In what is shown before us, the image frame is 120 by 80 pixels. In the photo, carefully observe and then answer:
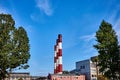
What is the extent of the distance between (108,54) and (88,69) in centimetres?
6451

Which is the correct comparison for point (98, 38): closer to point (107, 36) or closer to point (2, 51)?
point (107, 36)

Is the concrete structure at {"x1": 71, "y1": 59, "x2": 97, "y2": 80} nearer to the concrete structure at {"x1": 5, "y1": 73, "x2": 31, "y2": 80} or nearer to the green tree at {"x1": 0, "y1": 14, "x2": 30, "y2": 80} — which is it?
the concrete structure at {"x1": 5, "y1": 73, "x2": 31, "y2": 80}

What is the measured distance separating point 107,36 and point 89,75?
207ft

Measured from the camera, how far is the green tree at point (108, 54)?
49.6 meters

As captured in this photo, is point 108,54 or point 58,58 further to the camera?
point 58,58

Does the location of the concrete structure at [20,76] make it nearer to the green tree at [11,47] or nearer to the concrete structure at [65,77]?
the concrete structure at [65,77]

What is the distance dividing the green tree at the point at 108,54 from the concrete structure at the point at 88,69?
61.0 m

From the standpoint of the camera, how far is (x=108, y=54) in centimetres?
5006

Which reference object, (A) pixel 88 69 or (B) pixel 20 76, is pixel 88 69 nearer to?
(A) pixel 88 69

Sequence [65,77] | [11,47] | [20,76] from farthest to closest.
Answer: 1. [20,76]
2. [65,77]
3. [11,47]

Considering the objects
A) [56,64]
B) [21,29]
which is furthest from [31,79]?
[21,29]

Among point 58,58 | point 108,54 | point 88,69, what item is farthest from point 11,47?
point 88,69

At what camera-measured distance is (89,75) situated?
112 metres

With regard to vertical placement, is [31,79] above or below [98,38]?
below
